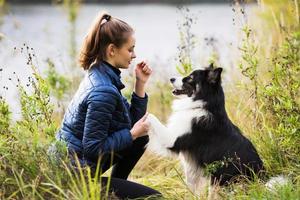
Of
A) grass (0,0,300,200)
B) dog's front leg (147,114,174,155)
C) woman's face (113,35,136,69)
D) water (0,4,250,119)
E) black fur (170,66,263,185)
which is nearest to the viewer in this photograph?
grass (0,0,300,200)

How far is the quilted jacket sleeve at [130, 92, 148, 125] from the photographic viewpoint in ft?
14.6

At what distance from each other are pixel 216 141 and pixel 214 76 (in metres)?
0.50

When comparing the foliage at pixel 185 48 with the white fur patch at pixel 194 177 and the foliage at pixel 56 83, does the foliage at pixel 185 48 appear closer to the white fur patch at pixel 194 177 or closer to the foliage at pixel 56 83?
the white fur patch at pixel 194 177

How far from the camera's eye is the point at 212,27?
56.3 feet

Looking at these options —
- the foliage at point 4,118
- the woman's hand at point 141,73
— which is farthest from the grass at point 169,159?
the woman's hand at point 141,73

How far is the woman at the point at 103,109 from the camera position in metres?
3.71

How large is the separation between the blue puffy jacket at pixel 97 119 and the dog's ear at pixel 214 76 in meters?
0.83

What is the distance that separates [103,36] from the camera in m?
3.95

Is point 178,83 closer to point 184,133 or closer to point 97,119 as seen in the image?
point 184,133

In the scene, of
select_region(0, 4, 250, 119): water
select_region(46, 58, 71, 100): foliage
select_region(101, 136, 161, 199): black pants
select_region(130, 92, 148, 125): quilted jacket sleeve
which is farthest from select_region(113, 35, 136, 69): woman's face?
select_region(0, 4, 250, 119): water

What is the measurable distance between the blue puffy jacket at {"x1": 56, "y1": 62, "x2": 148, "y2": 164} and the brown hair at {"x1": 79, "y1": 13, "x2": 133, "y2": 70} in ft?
0.41

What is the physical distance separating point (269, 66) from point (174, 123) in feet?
5.54

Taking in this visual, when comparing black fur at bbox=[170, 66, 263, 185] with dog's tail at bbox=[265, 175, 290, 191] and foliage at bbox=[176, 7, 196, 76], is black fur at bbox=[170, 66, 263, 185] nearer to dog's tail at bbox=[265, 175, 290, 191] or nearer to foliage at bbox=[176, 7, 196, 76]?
dog's tail at bbox=[265, 175, 290, 191]

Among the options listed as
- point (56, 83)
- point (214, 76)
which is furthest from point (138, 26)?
point (214, 76)
